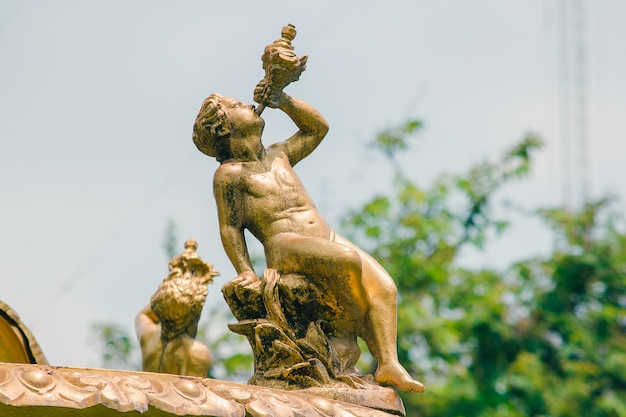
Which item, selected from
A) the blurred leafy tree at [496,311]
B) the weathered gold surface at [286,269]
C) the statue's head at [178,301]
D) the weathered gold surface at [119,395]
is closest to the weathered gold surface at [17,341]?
the statue's head at [178,301]

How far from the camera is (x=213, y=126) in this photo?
23.3 ft

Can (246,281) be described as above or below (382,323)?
above

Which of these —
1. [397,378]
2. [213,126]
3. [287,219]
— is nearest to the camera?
[397,378]

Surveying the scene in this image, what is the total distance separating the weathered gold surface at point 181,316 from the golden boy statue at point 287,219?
43.2 inches

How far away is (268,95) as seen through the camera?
716cm

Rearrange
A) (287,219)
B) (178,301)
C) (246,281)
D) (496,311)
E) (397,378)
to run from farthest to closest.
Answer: (496,311)
(178,301)
(287,219)
(246,281)
(397,378)

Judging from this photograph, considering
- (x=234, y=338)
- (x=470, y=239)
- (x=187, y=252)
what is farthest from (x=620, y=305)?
(x=187, y=252)

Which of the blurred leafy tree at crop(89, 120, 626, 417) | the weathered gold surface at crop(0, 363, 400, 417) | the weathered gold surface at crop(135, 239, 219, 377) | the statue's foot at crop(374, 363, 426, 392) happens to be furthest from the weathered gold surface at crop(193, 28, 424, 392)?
the blurred leafy tree at crop(89, 120, 626, 417)

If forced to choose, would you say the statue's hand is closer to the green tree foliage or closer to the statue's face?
the statue's face

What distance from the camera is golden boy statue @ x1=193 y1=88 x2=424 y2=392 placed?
6.70 meters

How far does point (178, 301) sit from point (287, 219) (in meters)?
1.34

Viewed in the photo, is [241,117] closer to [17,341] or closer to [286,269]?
[286,269]

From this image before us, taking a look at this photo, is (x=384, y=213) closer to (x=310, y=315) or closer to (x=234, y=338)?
(x=234, y=338)

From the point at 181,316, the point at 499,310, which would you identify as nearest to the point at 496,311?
the point at 499,310
